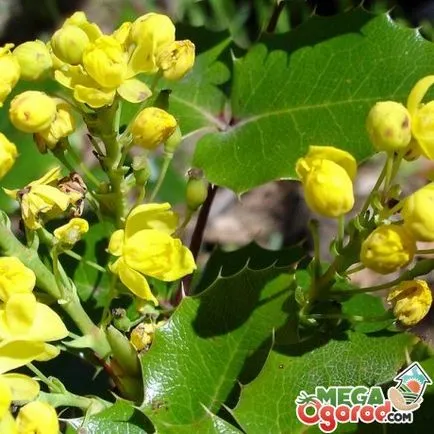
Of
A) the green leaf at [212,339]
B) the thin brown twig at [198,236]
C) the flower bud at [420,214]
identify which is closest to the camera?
the flower bud at [420,214]

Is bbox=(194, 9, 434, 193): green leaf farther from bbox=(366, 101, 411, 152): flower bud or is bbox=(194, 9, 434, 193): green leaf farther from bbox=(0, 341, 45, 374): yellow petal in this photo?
bbox=(0, 341, 45, 374): yellow petal

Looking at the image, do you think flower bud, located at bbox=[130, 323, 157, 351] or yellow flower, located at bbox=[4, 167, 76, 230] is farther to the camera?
flower bud, located at bbox=[130, 323, 157, 351]

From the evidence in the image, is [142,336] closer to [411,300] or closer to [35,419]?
[35,419]

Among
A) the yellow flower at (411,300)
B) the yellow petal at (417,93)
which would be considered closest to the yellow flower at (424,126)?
the yellow petal at (417,93)

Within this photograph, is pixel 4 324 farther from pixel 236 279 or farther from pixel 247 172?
pixel 247 172

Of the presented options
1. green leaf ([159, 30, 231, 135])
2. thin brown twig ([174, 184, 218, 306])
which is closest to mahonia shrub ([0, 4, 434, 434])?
thin brown twig ([174, 184, 218, 306])

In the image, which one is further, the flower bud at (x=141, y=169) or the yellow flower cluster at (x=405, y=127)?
the flower bud at (x=141, y=169)

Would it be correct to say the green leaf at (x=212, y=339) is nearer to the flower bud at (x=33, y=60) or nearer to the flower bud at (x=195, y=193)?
the flower bud at (x=195, y=193)
